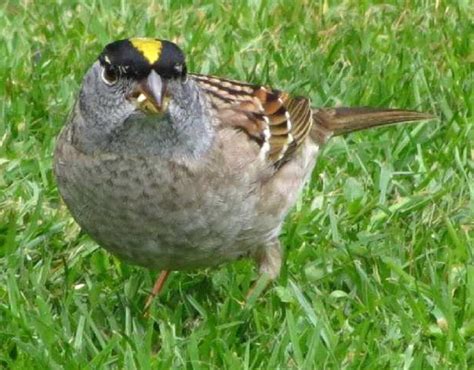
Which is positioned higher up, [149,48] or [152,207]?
[149,48]

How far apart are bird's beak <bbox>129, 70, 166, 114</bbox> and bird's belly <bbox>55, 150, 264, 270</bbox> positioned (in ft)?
0.91

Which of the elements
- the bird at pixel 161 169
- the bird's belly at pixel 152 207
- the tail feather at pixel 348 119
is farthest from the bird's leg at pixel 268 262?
the tail feather at pixel 348 119

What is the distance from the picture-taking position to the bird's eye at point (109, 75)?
15.2ft

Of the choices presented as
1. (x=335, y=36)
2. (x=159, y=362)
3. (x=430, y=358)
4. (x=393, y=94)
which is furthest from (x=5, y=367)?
(x=335, y=36)

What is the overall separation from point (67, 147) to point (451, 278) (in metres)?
1.42

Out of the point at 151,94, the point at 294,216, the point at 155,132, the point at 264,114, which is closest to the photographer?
Answer: the point at 151,94

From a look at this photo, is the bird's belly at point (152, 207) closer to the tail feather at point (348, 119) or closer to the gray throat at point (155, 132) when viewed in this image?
the gray throat at point (155, 132)

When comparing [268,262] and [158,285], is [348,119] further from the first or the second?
[158,285]

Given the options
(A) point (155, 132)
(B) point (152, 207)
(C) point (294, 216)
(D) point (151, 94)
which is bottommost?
(C) point (294, 216)

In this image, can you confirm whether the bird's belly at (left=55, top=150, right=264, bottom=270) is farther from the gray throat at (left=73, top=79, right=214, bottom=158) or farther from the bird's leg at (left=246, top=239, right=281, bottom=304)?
the bird's leg at (left=246, top=239, right=281, bottom=304)

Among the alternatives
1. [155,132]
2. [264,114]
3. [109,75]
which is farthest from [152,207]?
[264,114]

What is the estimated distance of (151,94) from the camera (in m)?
4.47

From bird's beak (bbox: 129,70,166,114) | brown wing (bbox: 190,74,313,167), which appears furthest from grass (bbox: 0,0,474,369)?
bird's beak (bbox: 129,70,166,114)

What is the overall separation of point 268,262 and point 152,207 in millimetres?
646
